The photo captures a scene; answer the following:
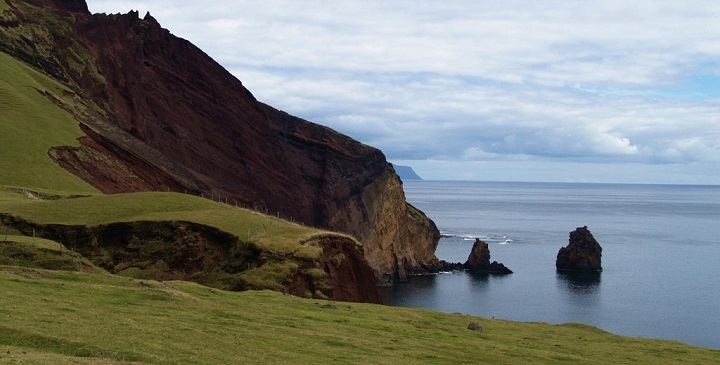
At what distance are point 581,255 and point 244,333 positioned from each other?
5492 inches

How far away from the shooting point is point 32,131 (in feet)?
309

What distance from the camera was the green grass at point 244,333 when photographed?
3133cm

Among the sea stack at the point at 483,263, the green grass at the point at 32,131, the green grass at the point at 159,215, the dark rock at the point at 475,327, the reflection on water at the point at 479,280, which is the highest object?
the green grass at the point at 32,131

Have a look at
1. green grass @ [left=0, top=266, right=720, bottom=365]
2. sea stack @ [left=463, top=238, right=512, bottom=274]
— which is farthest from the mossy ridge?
sea stack @ [left=463, top=238, right=512, bottom=274]

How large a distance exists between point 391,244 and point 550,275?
30.0 m

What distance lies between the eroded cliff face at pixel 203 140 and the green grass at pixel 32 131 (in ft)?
12.0

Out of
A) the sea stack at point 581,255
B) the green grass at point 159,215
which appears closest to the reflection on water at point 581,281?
the sea stack at point 581,255

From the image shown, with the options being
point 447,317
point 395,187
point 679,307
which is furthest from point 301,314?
point 395,187

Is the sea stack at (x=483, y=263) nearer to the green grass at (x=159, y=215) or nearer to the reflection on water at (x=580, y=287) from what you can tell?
the reflection on water at (x=580, y=287)

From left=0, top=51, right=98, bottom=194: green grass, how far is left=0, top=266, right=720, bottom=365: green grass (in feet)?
122

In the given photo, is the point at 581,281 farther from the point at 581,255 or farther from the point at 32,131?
the point at 32,131

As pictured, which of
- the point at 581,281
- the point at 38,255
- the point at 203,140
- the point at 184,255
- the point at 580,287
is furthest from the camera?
the point at 581,281

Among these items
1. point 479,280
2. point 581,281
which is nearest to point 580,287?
point 581,281

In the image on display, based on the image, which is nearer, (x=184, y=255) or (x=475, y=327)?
(x=475, y=327)
